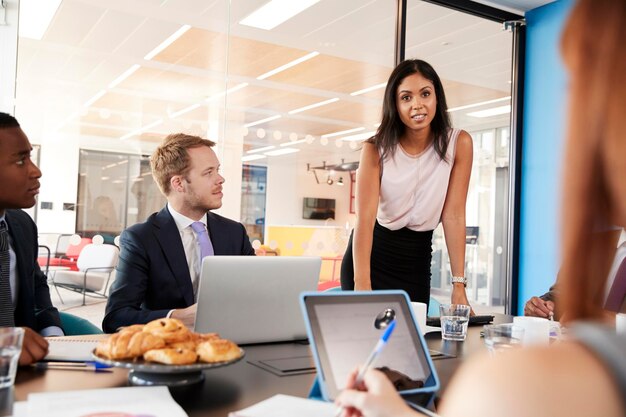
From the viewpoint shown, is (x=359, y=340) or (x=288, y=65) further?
(x=288, y=65)

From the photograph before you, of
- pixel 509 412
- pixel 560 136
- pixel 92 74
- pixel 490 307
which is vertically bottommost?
pixel 490 307

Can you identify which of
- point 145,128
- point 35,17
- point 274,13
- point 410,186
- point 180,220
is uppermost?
point 274,13

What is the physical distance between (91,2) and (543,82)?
3569mm

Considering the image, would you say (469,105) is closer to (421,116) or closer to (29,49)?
(421,116)

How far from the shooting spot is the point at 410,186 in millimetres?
2605

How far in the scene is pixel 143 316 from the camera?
188 centimetres

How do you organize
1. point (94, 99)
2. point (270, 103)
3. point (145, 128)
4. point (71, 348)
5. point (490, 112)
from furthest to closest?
point (490, 112) → point (270, 103) → point (145, 128) → point (94, 99) → point (71, 348)

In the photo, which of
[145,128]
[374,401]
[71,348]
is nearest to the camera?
[374,401]

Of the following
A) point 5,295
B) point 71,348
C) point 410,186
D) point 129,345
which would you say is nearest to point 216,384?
point 129,345

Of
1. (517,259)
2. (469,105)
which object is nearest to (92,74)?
(469,105)

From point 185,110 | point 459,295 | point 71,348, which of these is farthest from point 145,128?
point 71,348

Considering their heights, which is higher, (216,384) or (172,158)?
(172,158)

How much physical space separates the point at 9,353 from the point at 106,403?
0.90ft

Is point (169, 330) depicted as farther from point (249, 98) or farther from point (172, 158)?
point (249, 98)
